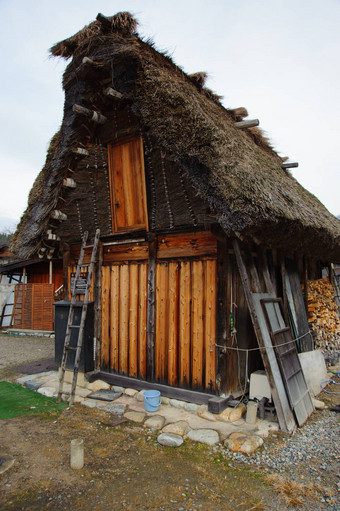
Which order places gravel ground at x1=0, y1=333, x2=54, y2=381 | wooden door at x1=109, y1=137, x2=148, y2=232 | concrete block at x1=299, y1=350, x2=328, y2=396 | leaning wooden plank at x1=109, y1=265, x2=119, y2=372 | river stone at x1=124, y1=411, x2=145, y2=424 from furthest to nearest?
gravel ground at x1=0, y1=333, x2=54, y2=381, leaning wooden plank at x1=109, y1=265, x2=119, y2=372, wooden door at x1=109, y1=137, x2=148, y2=232, concrete block at x1=299, y1=350, x2=328, y2=396, river stone at x1=124, y1=411, x2=145, y2=424

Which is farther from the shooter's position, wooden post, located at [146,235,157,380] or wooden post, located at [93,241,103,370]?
wooden post, located at [93,241,103,370]

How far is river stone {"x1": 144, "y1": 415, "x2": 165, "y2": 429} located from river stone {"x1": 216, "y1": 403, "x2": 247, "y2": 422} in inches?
32.4

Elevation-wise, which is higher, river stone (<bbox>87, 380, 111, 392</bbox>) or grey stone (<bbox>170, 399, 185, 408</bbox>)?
river stone (<bbox>87, 380, 111, 392</bbox>)

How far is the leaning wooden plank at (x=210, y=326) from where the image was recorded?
205 inches

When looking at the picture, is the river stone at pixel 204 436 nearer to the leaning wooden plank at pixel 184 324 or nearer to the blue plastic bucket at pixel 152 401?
the blue plastic bucket at pixel 152 401

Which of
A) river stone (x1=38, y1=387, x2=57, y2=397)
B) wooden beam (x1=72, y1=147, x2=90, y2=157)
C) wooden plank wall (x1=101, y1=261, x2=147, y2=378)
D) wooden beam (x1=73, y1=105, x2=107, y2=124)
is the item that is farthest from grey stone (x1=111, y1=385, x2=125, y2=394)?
wooden beam (x1=73, y1=105, x2=107, y2=124)

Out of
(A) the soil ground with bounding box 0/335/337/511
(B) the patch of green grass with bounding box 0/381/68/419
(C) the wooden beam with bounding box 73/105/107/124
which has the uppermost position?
(C) the wooden beam with bounding box 73/105/107/124

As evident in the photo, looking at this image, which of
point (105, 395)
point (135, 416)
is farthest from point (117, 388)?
point (135, 416)

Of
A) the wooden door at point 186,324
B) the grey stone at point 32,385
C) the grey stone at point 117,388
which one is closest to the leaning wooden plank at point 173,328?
the wooden door at point 186,324

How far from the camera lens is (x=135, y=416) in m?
5.04

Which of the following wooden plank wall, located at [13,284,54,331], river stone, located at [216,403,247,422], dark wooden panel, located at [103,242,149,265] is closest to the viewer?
river stone, located at [216,403,247,422]

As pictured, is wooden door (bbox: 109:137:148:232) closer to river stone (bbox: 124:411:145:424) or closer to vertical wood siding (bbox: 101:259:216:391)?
vertical wood siding (bbox: 101:259:216:391)

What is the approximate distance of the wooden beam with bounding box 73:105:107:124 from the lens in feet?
18.7

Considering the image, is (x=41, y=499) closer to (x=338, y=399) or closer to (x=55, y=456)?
(x=55, y=456)
